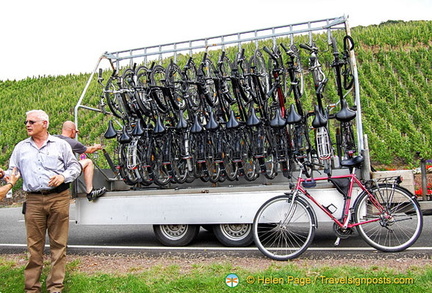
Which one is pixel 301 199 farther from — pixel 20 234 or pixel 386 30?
pixel 386 30

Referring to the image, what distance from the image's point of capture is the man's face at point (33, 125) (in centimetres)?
514

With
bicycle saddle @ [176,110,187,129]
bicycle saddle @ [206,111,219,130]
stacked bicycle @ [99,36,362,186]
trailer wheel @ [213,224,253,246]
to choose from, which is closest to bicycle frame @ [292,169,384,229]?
trailer wheel @ [213,224,253,246]

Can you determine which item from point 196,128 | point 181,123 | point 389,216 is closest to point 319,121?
point 389,216

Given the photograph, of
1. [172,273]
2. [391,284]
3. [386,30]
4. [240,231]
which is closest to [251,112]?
[240,231]

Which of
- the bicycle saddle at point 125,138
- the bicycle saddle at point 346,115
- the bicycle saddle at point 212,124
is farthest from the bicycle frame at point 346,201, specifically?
the bicycle saddle at point 125,138

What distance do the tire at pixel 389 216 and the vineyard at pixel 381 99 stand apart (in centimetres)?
1187

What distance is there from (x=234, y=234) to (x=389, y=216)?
227 centimetres

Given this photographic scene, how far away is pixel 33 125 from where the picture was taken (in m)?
5.15

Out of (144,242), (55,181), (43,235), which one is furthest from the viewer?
(144,242)

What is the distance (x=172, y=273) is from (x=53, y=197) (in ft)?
5.21

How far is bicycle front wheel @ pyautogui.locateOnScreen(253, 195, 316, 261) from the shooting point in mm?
5965

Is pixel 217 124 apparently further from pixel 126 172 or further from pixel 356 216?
pixel 356 216

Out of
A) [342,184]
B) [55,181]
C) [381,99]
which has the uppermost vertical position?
[381,99]

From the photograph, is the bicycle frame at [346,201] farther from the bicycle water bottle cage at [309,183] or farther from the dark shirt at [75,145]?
the dark shirt at [75,145]
